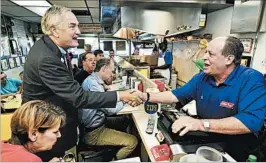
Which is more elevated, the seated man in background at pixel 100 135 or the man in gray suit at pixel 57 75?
the man in gray suit at pixel 57 75

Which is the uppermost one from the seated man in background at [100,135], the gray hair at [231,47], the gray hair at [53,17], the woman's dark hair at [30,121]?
the gray hair at [53,17]

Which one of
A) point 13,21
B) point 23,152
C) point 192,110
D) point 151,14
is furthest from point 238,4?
point 13,21

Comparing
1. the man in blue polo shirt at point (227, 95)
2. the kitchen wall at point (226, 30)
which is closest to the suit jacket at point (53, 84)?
the man in blue polo shirt at point (227, 95)

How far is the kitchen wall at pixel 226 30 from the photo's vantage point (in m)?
2.56

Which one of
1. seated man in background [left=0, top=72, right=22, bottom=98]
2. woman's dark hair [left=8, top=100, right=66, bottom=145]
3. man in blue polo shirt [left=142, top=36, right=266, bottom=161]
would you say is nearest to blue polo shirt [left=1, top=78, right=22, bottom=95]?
seated man in background [left=0, top=72, right=22, bottom=98]

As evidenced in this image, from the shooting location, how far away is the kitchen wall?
2.56 m

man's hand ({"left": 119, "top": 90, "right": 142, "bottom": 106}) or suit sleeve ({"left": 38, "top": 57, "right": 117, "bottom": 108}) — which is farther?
man's hand ({"left": 119, "top": 90, "right": 142, "bottom": 106})

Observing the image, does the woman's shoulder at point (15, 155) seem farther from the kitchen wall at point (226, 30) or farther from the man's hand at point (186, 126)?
the kitchen wall at point (226, 30)

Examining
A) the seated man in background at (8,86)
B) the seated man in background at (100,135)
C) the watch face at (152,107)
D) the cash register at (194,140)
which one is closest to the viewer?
the cash register at (194,140)

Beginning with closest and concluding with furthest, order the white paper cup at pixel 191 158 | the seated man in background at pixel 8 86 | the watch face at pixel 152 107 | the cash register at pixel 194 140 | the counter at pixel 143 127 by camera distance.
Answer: the white paper cup at pixel 191 158 < the cash register at pixel 194 140 < the counter at pixel 143 127 < the watch face at pixel 152 107 < the seated man in background at pixel 8 86

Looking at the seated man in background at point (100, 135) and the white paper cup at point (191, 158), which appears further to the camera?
the seated man in background at point (100, 135)

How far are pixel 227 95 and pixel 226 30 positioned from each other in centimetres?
249

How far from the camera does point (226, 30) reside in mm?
3490

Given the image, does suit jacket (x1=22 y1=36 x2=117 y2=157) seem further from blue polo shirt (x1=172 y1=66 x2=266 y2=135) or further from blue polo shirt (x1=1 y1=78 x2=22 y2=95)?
blue polo shirt (x1=1 y1=78 x2=22 y2=95)
